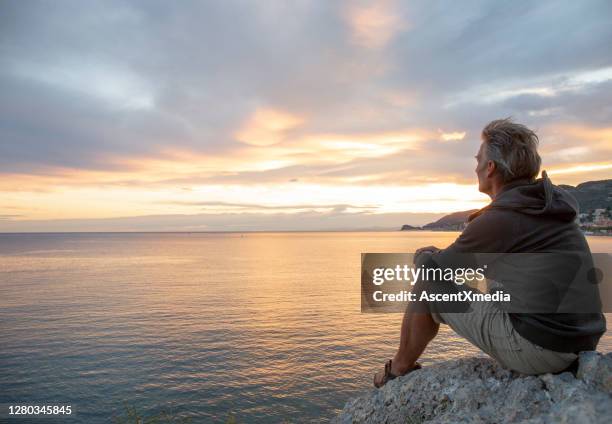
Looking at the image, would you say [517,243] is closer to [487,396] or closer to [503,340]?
[503,340]

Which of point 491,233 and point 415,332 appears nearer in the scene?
point 491,233

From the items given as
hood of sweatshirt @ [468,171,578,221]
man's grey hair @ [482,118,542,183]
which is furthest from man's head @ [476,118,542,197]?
hood of sweatshirt @ [468,171,578,221]

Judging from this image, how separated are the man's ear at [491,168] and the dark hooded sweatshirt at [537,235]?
42cm

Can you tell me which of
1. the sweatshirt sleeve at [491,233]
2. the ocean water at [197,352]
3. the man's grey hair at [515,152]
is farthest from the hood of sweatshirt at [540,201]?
the ocean water at [197,352]

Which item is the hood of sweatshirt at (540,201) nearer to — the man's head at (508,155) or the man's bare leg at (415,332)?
the man's head at (508,155)

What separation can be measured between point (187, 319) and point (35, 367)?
12365 mm

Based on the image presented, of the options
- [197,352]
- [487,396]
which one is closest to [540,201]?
[487,396]

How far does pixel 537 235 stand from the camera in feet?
13.4

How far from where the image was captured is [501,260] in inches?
166

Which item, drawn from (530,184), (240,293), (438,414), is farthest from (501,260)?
(240,293)

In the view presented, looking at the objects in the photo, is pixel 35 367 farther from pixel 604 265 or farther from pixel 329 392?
pixel 604 265

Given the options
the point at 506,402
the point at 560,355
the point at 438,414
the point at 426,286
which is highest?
the point at 426,286

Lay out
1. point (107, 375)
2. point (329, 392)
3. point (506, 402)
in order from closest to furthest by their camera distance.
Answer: point (506, 402) → point (329, 392) → point (107, 375)

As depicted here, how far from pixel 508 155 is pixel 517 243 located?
997 millimetres
